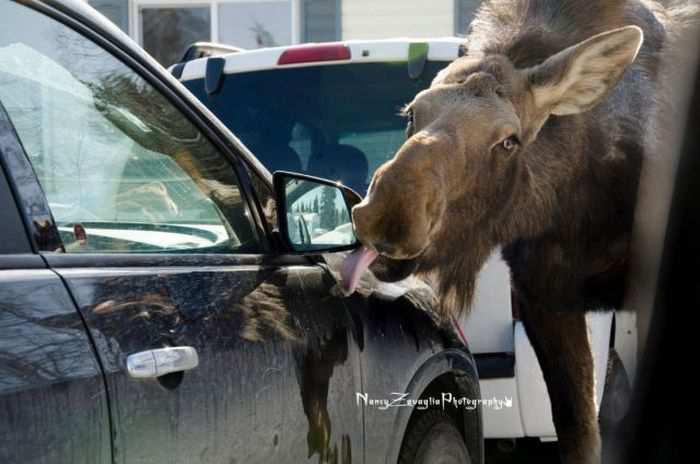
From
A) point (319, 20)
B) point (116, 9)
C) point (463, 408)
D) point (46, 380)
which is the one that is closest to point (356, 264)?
point (463, 408)

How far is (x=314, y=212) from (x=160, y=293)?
1.31m

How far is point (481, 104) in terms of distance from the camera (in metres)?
3.91

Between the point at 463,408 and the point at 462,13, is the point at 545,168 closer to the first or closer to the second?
the point at 463,408

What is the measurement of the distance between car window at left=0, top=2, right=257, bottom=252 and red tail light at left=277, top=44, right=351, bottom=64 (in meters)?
2.68

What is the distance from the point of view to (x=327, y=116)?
226 inches

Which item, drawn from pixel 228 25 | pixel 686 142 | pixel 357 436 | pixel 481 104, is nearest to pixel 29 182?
pixel 357 436

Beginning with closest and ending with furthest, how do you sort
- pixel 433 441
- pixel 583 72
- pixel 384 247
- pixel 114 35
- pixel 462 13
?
1. pixel 114 35
2. pixel 384 247
3. pixel 433 441
4. pixel 583 72
5. pixel 462 13

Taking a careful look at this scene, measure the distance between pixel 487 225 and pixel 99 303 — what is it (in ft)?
7.21

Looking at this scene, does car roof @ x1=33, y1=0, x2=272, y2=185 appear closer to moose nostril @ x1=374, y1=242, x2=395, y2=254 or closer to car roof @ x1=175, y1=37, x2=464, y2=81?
moose nostril @ x1=374, y1=242, x2=395, y2=254

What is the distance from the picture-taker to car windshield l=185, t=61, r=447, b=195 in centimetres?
564

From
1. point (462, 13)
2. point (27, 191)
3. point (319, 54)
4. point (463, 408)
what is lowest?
point (463, 408)

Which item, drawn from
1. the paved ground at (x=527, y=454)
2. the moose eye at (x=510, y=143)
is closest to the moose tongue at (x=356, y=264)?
the moose eye at (x=510, y=143)

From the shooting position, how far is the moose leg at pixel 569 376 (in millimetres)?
4738

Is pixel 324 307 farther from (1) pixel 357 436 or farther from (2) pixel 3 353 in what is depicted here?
(2) pixel 3 353
